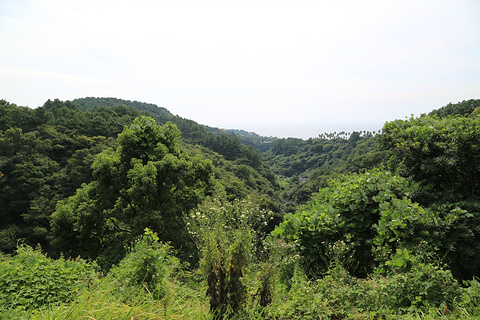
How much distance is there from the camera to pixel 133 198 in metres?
7.62

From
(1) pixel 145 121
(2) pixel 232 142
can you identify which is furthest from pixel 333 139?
(1) pixel 145 121

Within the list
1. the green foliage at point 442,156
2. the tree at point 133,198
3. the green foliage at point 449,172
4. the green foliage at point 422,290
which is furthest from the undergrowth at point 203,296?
the tree at point 133,198

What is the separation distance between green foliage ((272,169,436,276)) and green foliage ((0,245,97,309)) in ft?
11.4

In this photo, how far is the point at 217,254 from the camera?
105 inches

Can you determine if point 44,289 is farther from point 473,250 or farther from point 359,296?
point 473,250

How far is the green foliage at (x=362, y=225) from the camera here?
4117mm

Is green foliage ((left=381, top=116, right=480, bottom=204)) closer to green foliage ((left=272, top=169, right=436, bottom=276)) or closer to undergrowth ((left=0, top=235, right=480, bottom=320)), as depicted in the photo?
green foliage ((left=272, top=169, right=436, bottom=276))

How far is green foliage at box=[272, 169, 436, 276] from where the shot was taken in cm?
412

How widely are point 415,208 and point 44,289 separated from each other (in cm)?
559

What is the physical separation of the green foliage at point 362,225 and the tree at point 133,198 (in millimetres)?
4225

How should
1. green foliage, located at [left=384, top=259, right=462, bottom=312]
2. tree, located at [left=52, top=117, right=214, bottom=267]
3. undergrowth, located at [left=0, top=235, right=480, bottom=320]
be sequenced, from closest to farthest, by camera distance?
undergrowth, located at [left=0, top=235, right=480, bottom=320], green foliage, located at [left=384, top=259, right=462, bottom=312], tree, located at [left=52, top=117, right=214, bottom=267]

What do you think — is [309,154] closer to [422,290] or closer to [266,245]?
[266,245]

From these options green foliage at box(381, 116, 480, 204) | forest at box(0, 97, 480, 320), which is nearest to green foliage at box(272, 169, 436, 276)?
forest at box(0, 97, 480, 320)

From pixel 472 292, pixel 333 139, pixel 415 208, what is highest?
pixel 333 139
